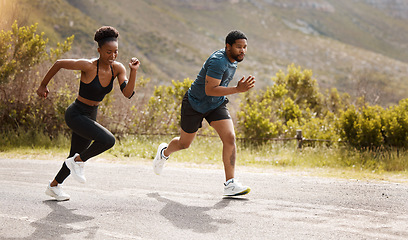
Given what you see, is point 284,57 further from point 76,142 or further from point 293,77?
point 76,142

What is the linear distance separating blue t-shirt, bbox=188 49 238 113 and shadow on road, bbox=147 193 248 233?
3.92 feet

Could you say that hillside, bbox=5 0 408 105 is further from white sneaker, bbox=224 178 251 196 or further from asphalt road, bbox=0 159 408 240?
white sneaker, bbox=224 178 251 196

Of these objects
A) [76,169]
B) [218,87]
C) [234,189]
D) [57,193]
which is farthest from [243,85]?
[57,193]

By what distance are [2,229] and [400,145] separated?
7337 millimetres

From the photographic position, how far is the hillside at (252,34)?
86.6 metres

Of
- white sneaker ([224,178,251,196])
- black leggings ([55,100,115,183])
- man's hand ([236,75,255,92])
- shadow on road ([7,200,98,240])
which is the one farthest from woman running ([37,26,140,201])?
white sneaker ([224,178,251,196])

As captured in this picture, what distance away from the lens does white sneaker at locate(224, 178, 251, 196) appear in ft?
18.2

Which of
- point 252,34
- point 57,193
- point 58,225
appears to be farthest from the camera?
point 252,34

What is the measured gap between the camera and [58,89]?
1170 centimetres

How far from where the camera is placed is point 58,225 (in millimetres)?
4539

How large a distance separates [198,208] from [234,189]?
61cm

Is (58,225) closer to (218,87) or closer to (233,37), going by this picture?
(218,87)

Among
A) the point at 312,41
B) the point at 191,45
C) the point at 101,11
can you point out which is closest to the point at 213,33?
the point at 191,45

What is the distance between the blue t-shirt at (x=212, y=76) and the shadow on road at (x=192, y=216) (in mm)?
1195
